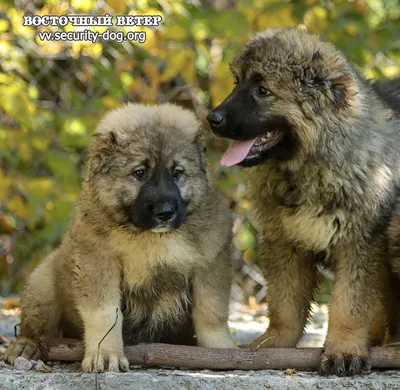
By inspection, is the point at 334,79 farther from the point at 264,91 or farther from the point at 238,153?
the point at 238,153

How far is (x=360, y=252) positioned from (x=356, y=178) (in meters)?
0.36

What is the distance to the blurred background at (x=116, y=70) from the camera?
683 cm

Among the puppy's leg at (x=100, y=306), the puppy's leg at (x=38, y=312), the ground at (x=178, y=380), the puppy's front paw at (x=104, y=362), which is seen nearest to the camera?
the ground at (x=178, y=380)

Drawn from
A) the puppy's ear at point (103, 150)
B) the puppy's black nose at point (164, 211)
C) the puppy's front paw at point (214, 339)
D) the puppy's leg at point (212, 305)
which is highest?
the puppy's ear at point (103, 150)

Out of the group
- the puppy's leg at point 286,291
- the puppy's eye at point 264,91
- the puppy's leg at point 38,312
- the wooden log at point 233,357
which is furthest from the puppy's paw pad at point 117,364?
the puppy's eye at point 264,91

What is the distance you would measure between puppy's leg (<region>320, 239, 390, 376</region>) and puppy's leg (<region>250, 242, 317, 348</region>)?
0.36 m

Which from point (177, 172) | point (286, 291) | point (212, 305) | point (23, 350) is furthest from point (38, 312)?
point (286, 291)

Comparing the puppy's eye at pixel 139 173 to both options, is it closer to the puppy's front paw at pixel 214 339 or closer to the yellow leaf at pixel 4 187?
the puppy's front paw at pixel 214 339

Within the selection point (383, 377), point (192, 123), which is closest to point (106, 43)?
point (192, 123)

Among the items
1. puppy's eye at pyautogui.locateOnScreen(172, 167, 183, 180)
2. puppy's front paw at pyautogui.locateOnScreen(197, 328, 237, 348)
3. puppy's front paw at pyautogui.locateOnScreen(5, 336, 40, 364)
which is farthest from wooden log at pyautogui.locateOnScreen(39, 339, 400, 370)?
puppy's eye at pyautogui.locateOnScreen(172, 167, 183, 180)

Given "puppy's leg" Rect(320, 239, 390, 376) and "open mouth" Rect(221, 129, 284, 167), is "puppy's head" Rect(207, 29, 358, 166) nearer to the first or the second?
"open mouth" Rect(221, 129, 284, 167)

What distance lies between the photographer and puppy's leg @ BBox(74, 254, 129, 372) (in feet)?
13.7

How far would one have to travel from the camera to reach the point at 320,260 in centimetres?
461

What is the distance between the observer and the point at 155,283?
4.38 m
